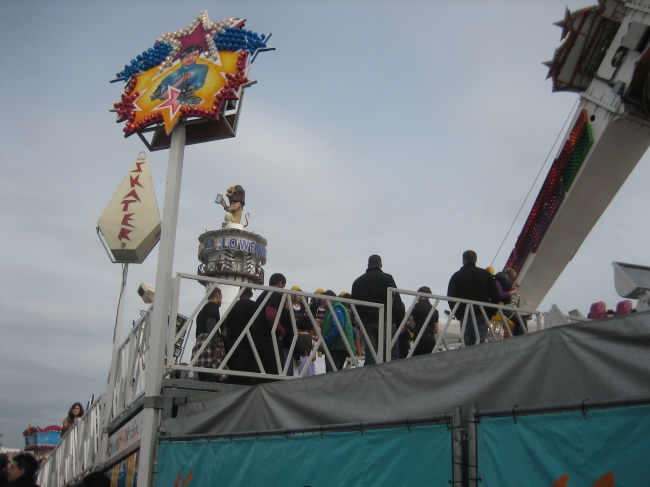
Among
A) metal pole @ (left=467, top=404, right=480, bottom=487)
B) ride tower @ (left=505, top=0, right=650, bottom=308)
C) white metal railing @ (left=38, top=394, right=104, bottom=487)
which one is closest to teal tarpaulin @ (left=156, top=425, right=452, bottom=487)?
metal pole @ (left=467, top=404, right=480, bottom=487)

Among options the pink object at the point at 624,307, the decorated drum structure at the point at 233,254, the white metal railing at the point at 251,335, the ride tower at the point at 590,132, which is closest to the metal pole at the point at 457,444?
the white metal railing at the point at 251,335

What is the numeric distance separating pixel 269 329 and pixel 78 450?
6.36 m

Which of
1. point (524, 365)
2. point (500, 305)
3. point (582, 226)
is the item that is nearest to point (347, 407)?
point (524, 365)

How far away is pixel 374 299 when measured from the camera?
9.03 metres

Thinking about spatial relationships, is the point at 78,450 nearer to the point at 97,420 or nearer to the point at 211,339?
the point at 97,420

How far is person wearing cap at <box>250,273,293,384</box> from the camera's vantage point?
27.4ft

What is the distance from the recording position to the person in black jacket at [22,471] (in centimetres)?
643

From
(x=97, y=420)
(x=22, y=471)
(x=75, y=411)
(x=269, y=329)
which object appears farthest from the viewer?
(x=75, y=411)

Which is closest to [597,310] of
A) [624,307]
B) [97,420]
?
[624,307]

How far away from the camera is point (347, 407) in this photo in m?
5.56

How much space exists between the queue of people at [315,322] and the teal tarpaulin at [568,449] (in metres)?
4.24

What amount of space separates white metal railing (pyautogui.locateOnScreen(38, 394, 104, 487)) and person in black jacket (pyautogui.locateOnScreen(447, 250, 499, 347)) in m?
5.74

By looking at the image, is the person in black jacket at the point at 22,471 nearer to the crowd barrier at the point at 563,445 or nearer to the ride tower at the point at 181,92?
the ride tower at the point at 181,92

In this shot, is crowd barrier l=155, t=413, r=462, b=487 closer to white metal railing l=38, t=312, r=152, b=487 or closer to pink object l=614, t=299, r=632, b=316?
white metal railing l=38, t=312, r=152, b=487
